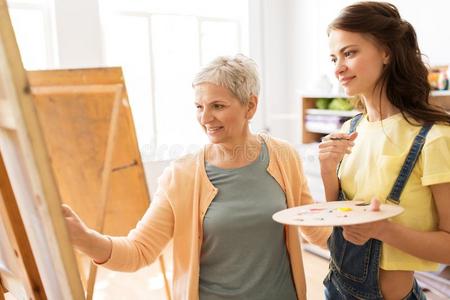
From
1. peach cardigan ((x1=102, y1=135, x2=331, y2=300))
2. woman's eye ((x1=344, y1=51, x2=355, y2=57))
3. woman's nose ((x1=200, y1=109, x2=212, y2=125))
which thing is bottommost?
peach cardigan ((x1=102, y1=135, x2=331, y2=300))

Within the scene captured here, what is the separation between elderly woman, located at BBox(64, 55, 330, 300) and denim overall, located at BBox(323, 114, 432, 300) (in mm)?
141

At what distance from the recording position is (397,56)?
98cm

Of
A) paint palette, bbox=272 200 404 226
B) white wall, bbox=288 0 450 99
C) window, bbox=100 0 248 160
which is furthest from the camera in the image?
window, bbox=100 0 248 160

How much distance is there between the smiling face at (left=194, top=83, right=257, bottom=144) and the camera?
3.67 feet

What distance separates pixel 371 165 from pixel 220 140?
40 centimetres

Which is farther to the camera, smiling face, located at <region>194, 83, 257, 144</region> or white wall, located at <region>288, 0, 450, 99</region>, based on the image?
white wall, located at <region>288, 0, 450, 99</region>

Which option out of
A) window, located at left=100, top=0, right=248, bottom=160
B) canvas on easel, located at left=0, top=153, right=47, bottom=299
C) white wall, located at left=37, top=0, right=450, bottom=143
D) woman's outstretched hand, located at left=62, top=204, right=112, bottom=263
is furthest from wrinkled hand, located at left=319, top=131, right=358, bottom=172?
window, located at left=100, top=0, right=248, bottom=160

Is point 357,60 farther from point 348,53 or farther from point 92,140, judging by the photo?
point 92,140

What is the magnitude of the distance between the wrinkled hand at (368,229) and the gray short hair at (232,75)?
46cm

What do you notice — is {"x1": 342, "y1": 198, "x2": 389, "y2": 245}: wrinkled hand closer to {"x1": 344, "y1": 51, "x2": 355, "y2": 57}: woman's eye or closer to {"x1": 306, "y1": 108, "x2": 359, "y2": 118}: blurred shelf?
{"x1": 344, "y1": 51, "x2": 355, "y2": 57}: woman's eye

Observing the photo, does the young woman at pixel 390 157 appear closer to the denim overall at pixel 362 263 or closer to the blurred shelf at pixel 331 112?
the denim overall at pixel 362 263

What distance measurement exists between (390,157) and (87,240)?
2.36 ft

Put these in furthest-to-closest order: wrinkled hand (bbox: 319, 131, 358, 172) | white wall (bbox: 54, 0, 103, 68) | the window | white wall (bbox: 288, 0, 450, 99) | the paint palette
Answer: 1. the window
2. white wall (bbox: 54, 0, 103, 68)
3. white wall (bbox: 288, 0, 450, 99)
4. wrinkled hand (bbox: 319, 131, 358, 172)
5. the paint palette

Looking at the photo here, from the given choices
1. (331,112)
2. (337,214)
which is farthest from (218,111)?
(331,112)
